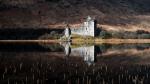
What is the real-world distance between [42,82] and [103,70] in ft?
60.5

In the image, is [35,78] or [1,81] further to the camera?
[35,78]

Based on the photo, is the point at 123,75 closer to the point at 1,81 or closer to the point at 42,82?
the point at 42,82

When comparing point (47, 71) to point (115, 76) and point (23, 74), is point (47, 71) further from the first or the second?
point (115, 76)

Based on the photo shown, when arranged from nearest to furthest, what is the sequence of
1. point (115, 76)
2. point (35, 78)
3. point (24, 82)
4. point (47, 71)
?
point (24, 82)
point (35, 78)
point (115, 76)
point (47, 71)

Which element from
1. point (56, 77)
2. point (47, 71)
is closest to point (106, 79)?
point (56, 77)

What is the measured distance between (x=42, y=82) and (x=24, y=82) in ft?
8.36

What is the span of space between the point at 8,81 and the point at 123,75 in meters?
19.3

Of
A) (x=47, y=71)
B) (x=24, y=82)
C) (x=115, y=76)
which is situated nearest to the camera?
(x=24, y=82)

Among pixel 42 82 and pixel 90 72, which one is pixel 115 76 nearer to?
pixel 90 72

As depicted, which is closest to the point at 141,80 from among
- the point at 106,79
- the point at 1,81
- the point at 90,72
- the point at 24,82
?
the point at 106,79

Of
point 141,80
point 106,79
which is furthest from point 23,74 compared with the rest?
point 141,80

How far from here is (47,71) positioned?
212 ft

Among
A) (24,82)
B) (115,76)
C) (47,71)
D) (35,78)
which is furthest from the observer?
(47,71)

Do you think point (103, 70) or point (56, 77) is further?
point (103, 70)
